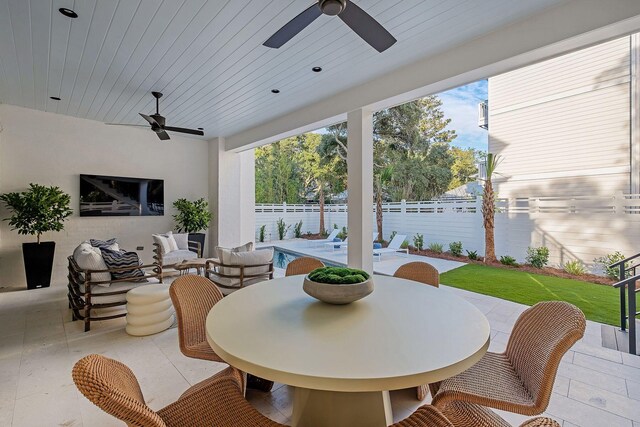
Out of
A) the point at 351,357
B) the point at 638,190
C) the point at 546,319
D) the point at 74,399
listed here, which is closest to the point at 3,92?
the point at 74,399

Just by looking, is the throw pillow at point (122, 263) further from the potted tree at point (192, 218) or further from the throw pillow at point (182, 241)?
the potted tree at point (192, 218)

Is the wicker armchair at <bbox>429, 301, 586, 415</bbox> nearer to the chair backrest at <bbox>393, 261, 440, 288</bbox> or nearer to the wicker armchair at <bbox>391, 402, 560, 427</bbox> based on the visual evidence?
the wicker armchair at <bbox>391, 402, 560, 427</bbox>

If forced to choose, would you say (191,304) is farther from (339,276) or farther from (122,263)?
(122,263)

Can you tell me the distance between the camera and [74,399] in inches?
86.3

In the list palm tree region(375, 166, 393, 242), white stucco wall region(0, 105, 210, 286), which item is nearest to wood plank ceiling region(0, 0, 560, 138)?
white stucco wall region(0, 105, 210, 286)

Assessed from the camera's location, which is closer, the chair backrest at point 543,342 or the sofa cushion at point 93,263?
the chair backrest at point 543,342

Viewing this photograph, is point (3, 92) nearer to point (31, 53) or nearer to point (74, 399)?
point (31, 53)

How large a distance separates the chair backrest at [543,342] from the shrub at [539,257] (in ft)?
18.5

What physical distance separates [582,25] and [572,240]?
4903mm

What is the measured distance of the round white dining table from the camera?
1.00 metres

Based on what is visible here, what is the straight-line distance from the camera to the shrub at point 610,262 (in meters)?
5.21

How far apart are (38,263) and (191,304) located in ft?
16.0

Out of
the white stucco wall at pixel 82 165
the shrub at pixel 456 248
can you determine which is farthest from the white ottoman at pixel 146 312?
the shrub at pixel 456 248

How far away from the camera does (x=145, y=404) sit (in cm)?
112
